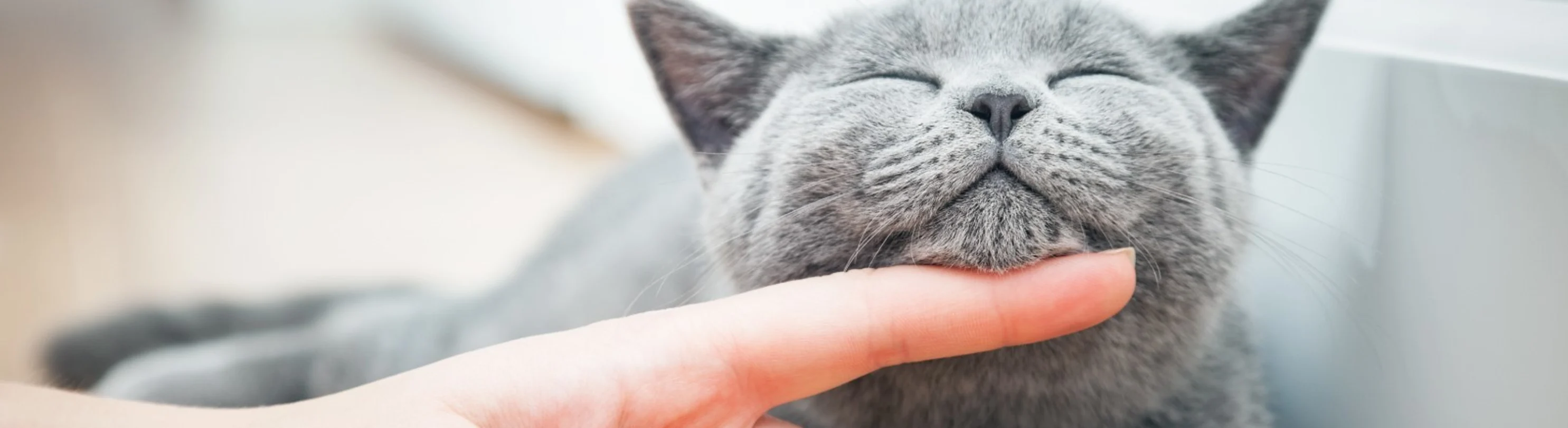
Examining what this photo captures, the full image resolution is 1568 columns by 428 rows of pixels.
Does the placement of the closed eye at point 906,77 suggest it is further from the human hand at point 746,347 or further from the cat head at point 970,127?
the human hand at point 746,347

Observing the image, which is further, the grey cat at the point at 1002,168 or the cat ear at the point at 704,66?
the cat ear at the point at 704,66

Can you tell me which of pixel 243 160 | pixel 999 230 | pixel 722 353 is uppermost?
pixel 999 230

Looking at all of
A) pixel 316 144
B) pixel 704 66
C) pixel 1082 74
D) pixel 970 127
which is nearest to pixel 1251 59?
pixel 1082 74

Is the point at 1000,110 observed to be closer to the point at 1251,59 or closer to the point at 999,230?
the point at 999,230

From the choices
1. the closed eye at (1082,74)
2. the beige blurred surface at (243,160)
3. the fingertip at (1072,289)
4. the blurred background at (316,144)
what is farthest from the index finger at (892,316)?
the beige blurred surface at (243,160)

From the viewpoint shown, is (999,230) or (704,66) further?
(704,66)

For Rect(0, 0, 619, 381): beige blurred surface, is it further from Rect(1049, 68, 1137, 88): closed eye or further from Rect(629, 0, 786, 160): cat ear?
Rect(1049, 68, 1137, 88): closed eye
